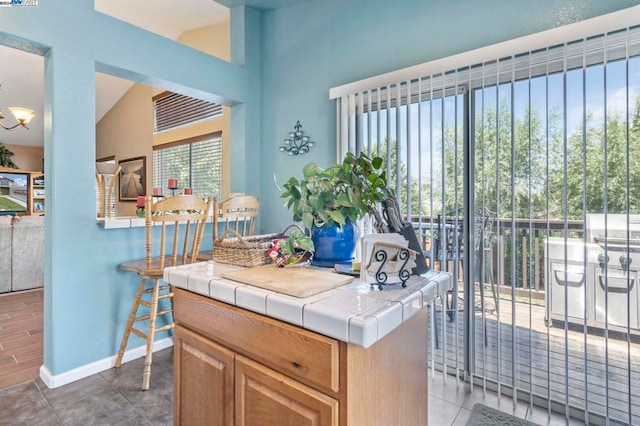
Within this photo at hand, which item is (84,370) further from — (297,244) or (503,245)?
(503,245)

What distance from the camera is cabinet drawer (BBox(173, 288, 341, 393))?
2.55 ft

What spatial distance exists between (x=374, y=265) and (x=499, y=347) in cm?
150

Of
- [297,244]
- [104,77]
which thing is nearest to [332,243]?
[297,244]

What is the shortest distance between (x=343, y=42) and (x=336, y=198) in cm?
210

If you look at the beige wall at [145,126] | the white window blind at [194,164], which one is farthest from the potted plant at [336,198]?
the white window blind at [194,164]

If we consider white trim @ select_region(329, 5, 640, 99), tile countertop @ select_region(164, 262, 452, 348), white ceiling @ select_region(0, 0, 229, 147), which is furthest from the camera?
white ceiling @ select_region(0, 0, 229, 147)

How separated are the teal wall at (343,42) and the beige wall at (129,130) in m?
3.25

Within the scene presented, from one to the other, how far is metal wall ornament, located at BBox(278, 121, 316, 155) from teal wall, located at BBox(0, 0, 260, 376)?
1157 mm

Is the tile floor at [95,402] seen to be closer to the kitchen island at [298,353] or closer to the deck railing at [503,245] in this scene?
the kitchen island at [298,353]

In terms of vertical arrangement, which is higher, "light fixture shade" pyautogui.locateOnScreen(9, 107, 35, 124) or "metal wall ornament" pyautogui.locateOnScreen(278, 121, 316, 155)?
"light fixture shade" pyautogui.locateOnScreen(9, 107, 35, 124)

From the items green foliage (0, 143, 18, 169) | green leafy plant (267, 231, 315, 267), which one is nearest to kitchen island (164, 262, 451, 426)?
green leafy plant (267, 231, 315, 267)

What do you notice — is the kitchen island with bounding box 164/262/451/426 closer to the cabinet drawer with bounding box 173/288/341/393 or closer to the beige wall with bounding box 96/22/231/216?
the cabinet drawer with bounding box 173/288/341/393

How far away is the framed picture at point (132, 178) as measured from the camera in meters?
5.76

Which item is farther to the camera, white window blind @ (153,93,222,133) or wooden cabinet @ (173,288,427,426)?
white window blind @ (153,93,222,133)
